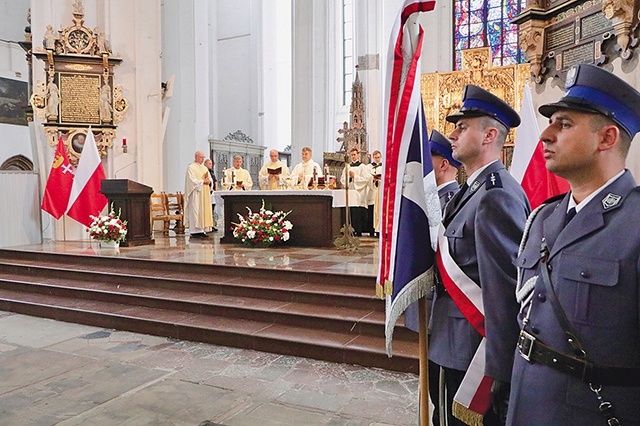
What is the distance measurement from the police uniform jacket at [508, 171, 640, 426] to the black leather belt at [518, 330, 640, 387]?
0.5 inches

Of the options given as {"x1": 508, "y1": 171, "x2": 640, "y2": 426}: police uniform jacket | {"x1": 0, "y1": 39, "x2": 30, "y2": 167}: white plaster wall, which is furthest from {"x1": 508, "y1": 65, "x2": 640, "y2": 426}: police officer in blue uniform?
{"x1": 0, "y1": 39, "x2": 30, "y2": 167}: white plaster wall

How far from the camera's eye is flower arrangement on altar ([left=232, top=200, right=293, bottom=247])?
849cm

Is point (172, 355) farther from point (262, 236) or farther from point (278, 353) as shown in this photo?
point (262, 236)

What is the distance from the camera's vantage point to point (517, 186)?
6.80 feet

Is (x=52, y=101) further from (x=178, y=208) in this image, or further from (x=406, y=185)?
(x=406, y=185)

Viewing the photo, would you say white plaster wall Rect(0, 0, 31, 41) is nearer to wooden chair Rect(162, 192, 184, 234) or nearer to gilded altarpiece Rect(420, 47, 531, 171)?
wooden chair Rect(162, 192, 184, 234)

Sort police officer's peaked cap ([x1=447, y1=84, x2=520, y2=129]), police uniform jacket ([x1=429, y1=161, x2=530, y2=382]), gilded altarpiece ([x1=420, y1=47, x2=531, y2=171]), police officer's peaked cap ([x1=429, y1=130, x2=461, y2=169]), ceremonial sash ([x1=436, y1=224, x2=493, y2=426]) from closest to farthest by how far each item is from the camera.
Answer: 1. police uniform jacket ([x1=429, y1=161, x2=530, y2=382])
2. ceremonial sash ([x1=436, y1=224, x2=493, y2=426])
3. police officer's peaked cap ([x1=447, y1=84, x2=520, y2=129])
4. police officer's peaked cap ([x1=429, y1=130, x2=461, y2=169])
5. gilded altarpiece ([x1=420, y1=47, x2=531, y2=171])

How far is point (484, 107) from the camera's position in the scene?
2.06m

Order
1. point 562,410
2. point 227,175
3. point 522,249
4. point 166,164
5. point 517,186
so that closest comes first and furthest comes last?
1. point 562,410
2. point 522,249
3. point 517,186
4. point 227,175
5. point 166,164

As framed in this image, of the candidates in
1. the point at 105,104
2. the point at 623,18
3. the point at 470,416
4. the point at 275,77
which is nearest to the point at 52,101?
the point at 105,104

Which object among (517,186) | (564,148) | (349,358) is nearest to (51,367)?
(349,358)

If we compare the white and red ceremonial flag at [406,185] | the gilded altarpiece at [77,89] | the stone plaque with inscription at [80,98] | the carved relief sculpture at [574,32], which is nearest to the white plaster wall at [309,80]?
the gilded altarpiece at [77,89]

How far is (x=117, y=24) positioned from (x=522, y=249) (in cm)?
1142

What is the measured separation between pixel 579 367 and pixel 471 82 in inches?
496
